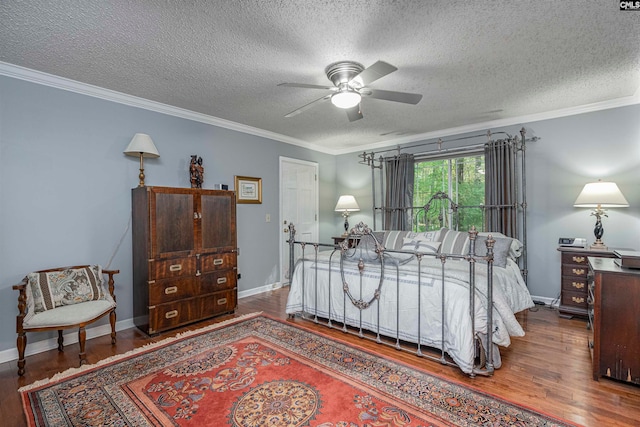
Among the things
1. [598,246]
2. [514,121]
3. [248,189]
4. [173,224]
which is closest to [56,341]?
[173,224]

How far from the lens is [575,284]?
11.3 ft

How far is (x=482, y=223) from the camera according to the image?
444 cm

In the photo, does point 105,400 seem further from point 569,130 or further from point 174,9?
point 569,130

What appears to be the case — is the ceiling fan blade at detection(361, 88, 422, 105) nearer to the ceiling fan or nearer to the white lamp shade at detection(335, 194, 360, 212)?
the ceiling fan

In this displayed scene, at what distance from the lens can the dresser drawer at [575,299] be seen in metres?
3.39

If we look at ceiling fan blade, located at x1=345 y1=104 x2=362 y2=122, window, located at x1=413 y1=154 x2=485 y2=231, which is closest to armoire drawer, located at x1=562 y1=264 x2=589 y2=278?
window, located at x1=413 y1=154 x2=485 y2=231

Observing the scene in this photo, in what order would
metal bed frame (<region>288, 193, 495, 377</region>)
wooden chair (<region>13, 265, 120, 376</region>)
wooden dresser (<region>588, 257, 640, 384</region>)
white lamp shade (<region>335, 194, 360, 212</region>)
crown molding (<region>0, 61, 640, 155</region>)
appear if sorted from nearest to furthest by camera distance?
wooden dresser (<region>588, 257, 640, 384</region>), metal bed frame (<region>288, 193, 495, 377</region>), wooden chair (<region>13, 265, 120, 376</region>), crown molding (<region>0, 61, 640, 155</region>), white lamp shade (<region>335, 194, 360, 212</region>)

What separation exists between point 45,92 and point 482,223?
5.32 meters

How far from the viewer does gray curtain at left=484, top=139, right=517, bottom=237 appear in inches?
160

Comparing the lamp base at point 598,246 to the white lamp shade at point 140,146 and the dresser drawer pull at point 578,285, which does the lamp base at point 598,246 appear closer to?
the dresser drawer pull at point 578,285

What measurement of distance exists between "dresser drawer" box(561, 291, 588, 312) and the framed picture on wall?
4.12 metres

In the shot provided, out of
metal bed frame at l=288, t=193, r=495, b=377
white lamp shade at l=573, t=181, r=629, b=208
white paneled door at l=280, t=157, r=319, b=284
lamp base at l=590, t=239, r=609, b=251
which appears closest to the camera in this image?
metal bed frame at l=288, t=193, r=495, b=377

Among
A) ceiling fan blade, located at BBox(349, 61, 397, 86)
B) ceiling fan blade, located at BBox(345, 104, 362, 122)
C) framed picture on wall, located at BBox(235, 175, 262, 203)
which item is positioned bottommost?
framed picture on wall, located at BBox(235, 175, 262, 203)

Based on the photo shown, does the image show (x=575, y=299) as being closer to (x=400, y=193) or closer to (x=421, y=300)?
(x=421, y=300)
